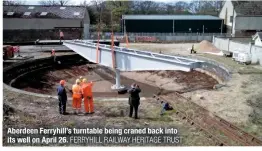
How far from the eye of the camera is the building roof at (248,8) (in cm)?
4841

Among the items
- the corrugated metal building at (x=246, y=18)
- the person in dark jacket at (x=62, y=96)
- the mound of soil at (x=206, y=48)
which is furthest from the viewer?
the corrugated metal building at (x=246, y=18)

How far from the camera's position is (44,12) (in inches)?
1729

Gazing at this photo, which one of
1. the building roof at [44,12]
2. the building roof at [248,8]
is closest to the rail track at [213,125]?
the building roof at [44,12]

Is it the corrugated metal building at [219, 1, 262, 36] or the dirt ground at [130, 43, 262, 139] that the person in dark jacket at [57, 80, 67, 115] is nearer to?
the dirt ground at [130, 43, 262, 139]

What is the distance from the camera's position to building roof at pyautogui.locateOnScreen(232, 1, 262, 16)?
159 feet

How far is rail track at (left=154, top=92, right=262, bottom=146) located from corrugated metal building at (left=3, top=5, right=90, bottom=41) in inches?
1226

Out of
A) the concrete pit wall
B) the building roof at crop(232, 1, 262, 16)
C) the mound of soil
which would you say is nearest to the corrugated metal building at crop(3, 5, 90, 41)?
the concrete pit wall

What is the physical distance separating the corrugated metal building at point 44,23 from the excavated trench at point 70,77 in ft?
39.6

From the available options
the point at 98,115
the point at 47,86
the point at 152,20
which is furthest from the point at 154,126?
the point at 152,20

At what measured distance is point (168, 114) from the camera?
12.0 m

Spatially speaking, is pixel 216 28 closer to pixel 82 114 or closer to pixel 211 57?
→ pixel 211 57

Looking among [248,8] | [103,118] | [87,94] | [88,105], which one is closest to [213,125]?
[103,118]

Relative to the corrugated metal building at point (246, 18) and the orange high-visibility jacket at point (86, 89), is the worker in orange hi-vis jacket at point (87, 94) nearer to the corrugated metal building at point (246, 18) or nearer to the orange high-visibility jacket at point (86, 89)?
the orange high-visibility jacket at point (86, 89)

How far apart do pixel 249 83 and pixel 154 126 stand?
9.50 meters
